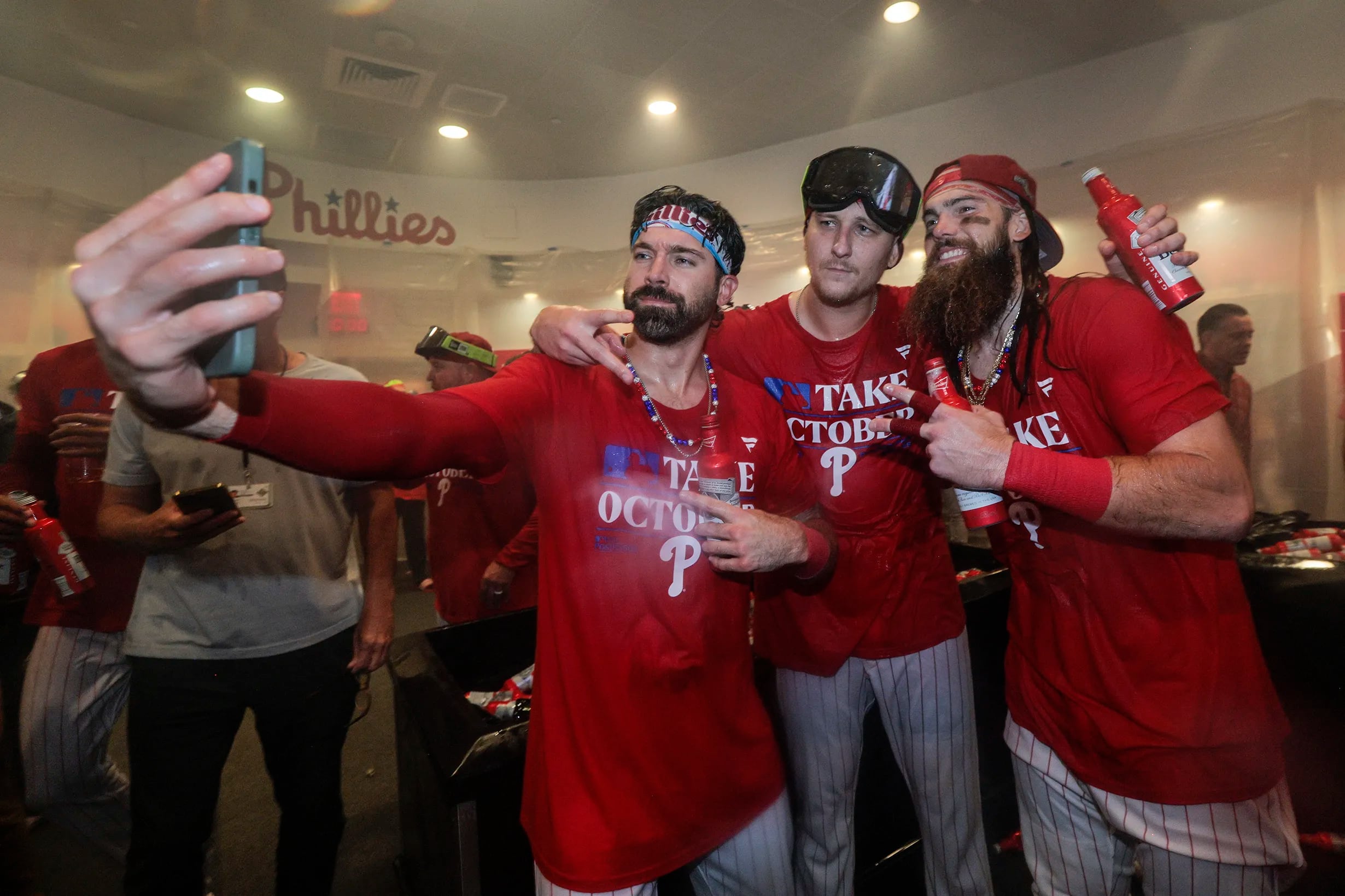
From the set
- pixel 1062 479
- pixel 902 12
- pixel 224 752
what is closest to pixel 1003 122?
pixel 902 12

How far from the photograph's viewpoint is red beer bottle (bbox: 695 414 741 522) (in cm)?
142

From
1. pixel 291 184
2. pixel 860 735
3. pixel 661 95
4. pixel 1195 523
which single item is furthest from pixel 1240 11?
pixel 291 184

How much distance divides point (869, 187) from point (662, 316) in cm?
96

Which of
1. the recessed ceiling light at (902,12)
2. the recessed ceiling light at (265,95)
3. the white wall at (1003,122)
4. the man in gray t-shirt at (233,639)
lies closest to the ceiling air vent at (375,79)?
the recessed ceiling light at (265,95)

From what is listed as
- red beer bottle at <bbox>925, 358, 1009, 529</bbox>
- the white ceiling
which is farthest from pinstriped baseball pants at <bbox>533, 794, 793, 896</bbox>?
the white ceiling

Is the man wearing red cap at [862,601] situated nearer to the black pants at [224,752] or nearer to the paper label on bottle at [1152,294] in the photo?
the paper label on bottle at [1152,294]

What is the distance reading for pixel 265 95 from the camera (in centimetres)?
507

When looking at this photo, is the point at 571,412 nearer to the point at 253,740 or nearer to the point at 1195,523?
the point at 1195,523

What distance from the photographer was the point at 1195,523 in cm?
130

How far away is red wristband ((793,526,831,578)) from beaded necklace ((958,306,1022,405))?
58cm

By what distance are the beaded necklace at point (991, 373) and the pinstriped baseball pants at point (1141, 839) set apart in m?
0.97

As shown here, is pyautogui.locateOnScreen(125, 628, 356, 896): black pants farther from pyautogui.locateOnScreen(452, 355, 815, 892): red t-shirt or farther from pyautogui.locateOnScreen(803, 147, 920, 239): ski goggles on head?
pyautogui.locateOnScreen(803, 147, 920, 239): ski goggles on head

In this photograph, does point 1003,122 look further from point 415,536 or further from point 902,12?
point 415,536

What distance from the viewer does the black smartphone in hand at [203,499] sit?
1747 millimetres
